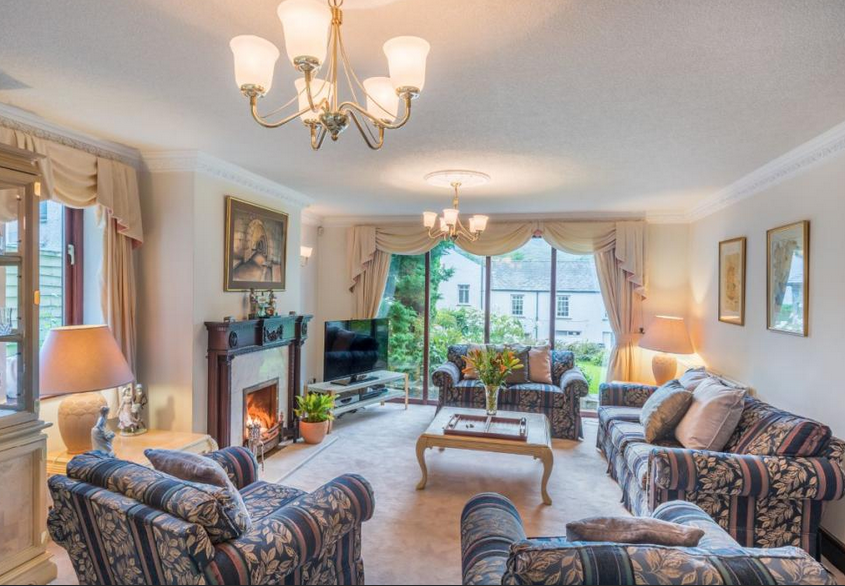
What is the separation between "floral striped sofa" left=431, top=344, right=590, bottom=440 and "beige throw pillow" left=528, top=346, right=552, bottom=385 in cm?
10

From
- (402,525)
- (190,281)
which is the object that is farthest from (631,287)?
(190,281)

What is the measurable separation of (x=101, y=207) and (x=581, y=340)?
16.9 feet

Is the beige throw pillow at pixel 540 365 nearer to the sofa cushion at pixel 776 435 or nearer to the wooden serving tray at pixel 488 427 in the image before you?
the wooden serving tray at pixel 488 427

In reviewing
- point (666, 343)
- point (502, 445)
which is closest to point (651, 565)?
point (502, 445)

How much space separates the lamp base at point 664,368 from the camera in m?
5.00

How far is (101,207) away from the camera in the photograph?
3.20m

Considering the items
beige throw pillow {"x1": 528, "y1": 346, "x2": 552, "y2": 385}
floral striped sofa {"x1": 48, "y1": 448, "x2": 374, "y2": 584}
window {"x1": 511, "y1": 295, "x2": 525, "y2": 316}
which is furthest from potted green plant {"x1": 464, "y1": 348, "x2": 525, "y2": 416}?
floral striped sofa {"x1": 48, "y1": 448, "x2": 374, "y2": 584}

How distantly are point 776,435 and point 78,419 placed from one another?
13.4ft

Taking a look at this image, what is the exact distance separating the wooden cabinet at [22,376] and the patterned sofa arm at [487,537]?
2.19m

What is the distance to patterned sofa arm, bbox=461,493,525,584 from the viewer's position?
1423 millimetres

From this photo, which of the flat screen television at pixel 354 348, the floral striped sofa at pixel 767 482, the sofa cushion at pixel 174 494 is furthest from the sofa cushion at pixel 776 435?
the flat screen television at pixel 354 348

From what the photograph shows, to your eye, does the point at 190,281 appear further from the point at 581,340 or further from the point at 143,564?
the point at 581,340

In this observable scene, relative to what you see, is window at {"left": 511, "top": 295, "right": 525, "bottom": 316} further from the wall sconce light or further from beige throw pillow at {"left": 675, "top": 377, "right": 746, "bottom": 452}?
beige throw pillow at {"left": 675, "top": 377, "right": 746, "bottom": 452}

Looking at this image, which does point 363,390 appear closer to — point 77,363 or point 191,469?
point 77,363
